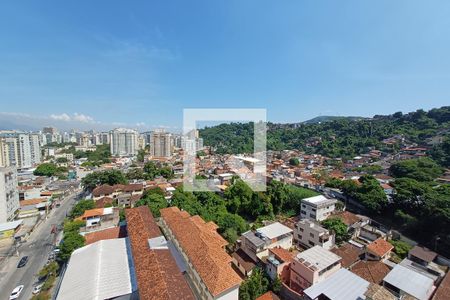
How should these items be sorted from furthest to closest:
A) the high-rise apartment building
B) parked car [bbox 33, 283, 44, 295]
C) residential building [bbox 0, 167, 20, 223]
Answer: the high-rise apartment building
residential building [bbox 0, 167, 20, 223]
parked car [bbox 33, 283, 44, 295]

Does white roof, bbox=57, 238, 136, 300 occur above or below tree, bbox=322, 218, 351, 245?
above

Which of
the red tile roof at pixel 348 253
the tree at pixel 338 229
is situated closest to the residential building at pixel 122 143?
the tree at pixel 338 229

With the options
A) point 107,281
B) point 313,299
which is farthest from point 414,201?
point 107,281

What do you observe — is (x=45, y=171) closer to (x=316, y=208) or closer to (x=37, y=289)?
(x=37, y=289)

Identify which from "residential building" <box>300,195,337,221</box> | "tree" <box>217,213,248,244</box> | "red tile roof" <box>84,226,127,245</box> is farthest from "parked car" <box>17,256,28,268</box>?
"residential building" <box>300,195,337,221</box>

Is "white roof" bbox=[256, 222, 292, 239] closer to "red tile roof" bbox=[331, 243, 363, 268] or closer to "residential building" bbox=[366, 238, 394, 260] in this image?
"red tile roof" bbox=[331, 243, 363, 268]

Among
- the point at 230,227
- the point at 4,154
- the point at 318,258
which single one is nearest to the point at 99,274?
the point at 230,227

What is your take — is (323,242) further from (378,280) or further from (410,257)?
(410,257)
